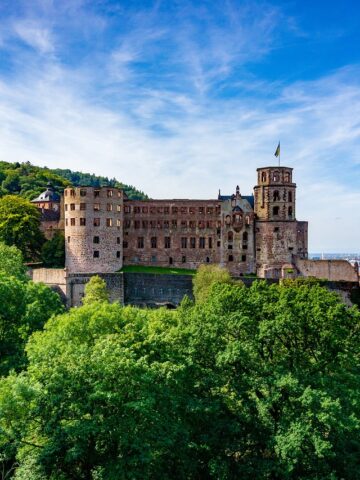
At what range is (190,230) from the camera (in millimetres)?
81750

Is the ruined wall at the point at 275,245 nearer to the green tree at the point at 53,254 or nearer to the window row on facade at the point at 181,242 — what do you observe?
the window row on facade at the point at 181,242

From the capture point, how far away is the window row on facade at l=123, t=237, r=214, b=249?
8144 cm

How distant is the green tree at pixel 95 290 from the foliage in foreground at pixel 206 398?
27.7 m

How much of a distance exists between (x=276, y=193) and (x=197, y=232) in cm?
1391

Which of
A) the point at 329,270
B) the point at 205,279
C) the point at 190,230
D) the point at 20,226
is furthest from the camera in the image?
the point at 190,230

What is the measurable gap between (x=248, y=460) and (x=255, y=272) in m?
55.1

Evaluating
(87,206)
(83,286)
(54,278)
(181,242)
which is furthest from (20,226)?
(181,242)

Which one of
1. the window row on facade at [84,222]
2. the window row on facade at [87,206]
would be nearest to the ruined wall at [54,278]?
the window row on facade at [84,222]

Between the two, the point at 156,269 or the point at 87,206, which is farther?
the point at 156,269

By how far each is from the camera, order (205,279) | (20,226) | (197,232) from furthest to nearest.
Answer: (197,232) < (20,226) < (205,279)

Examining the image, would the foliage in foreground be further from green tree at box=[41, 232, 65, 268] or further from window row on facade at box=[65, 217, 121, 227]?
green tree at box=[41, 232, 65, 268]

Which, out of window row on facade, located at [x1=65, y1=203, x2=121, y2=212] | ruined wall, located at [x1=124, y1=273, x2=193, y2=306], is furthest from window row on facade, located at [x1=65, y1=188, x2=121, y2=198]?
ruined wall, located at [x1=124, y1=273, x2=193, y2=306]

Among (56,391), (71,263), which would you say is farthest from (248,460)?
(71,263)

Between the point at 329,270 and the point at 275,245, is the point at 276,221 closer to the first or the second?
the point at 275,245
